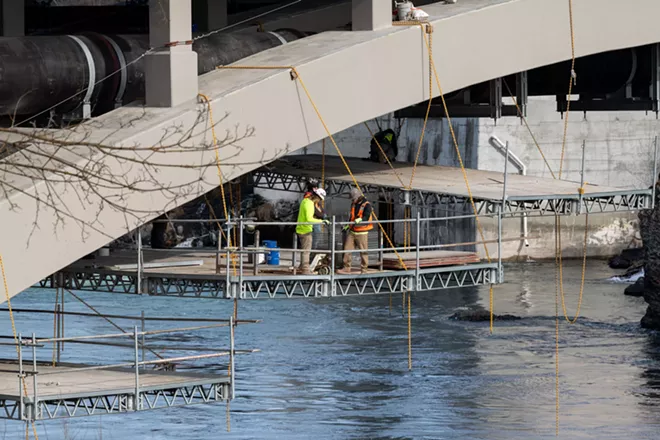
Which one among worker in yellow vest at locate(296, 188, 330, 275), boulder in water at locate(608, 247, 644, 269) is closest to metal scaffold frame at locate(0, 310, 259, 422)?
worker in yellow vest at locate(296, 188, 330, 275)

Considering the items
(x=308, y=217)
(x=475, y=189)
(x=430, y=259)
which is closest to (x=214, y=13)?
(x=475, y=189)

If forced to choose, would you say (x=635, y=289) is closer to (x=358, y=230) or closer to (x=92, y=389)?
(x=358, y=230)

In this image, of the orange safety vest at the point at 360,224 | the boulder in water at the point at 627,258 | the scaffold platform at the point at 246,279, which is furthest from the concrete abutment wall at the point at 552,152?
the orange safety vest at the point at 360,224

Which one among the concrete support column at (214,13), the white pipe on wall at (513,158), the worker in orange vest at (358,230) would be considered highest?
the concrete support column at (214,13)

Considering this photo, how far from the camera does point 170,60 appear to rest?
26156 millimetres

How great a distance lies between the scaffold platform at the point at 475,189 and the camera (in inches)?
1178

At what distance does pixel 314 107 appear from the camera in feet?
91.9

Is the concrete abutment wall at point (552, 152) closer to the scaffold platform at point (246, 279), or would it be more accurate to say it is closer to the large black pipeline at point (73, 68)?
the large black pipeline at point (73, 68)

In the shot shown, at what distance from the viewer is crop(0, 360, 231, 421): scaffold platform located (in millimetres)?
20719

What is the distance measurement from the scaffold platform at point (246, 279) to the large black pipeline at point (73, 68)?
126 inches

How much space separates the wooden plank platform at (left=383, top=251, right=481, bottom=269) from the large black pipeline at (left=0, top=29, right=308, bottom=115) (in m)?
6.00

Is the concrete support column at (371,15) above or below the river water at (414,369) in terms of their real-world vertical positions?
above

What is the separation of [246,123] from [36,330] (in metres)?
23.1

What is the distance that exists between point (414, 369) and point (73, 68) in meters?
16.8
